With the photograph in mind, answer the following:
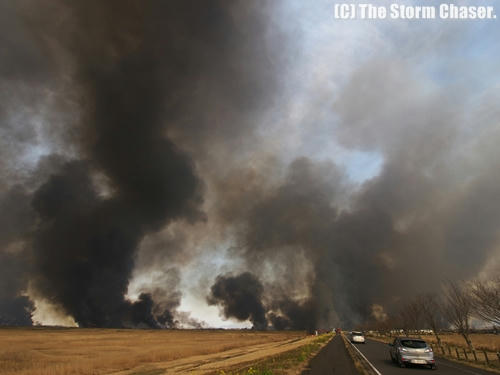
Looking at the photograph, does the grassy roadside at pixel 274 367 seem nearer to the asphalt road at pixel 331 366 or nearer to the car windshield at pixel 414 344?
the asphalt road at pixel 331 366

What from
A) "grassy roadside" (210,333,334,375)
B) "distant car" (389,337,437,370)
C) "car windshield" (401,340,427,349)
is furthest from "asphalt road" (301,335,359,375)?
"car windshield" (401,340,427,349)

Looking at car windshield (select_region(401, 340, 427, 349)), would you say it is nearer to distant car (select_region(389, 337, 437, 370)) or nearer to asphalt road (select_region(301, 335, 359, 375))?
distant car (select_region(389, 337, 437, 370))

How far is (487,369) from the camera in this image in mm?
26016

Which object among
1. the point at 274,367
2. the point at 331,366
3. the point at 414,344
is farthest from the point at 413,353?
the point at 274,367

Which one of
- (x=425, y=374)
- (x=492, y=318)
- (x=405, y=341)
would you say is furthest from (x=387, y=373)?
(x=492, y=318)

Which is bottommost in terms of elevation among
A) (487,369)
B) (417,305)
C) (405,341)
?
(487,369)

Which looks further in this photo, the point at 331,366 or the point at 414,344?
the point at 414,344

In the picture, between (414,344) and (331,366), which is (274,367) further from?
(414,344)

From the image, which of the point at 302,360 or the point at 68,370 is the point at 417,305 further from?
the point at 68,370

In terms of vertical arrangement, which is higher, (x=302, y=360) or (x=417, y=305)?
(x=417, y=305)

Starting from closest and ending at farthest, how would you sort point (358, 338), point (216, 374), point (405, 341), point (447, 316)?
point (216, 374), point (405, 341), point (447, 316), point (358, 338)

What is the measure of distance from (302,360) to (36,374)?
22787 millimetres

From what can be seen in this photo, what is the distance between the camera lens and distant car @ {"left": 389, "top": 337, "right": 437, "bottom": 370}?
25.7m

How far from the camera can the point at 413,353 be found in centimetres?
2609
